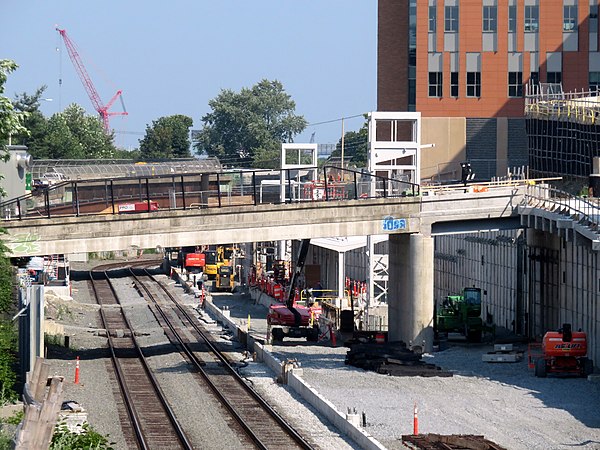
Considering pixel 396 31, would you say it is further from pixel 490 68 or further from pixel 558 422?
pixel 558 422

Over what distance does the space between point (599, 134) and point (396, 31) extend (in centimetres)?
3742

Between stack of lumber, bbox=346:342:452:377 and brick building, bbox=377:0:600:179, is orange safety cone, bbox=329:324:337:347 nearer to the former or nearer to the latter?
stack of lumber, bbox=346:342:452:377

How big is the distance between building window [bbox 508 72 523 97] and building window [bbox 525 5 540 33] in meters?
3.51

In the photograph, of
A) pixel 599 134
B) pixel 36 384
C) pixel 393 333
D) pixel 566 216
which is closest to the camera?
pixel 36 384

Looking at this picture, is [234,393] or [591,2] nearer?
[234,393]

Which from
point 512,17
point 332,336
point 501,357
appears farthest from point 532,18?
point 501,357

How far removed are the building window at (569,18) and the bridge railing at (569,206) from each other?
1745 inches

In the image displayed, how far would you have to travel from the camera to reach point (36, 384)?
29.0 m

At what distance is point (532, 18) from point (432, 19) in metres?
7.75

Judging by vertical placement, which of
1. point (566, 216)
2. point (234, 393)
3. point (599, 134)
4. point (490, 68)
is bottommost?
point (234, 393)

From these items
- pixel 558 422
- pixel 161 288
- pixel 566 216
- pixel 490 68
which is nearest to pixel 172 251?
pixel 161 288

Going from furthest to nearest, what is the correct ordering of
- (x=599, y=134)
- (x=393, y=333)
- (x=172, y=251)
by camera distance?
(x=172, y=251) < (x=599, y=134) < (x=393, y=333)

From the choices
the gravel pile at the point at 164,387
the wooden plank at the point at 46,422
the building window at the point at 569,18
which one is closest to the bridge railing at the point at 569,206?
the gravel pile at the point at 164,387

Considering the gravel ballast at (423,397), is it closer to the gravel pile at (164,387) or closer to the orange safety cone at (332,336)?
the gravel pile at (164,387)
